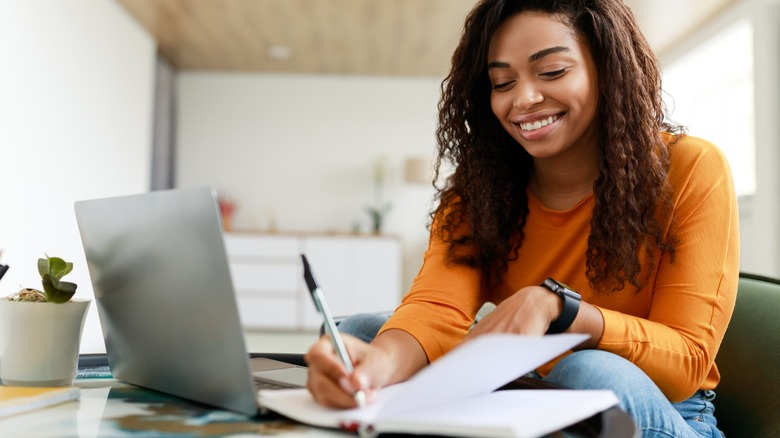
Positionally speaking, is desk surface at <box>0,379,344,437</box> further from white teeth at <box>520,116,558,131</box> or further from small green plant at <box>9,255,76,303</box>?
white teeth at <box>520,116,558,131</box>

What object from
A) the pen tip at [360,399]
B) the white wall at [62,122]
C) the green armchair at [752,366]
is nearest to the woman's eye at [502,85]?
the green armchair at [752,366]

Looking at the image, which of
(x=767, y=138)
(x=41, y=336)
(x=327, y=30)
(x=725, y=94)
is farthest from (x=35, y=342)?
(x=725, y=94)

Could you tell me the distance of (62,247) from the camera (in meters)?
3.79

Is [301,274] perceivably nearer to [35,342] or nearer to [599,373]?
[35,342]

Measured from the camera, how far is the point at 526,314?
83cm

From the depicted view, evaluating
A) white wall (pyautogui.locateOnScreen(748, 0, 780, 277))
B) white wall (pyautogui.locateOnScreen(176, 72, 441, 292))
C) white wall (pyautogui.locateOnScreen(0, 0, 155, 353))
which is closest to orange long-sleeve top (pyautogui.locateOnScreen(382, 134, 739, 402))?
white wall (pyautogui.locateOnScreen(0, 0, 155, 353))

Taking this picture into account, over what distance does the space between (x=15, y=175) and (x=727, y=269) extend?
332cm

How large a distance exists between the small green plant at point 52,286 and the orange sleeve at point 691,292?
68 cm

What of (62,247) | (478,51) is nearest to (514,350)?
(478,51)

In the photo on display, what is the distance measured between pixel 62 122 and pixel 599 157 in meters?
3.50

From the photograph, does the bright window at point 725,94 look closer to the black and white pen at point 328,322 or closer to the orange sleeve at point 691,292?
the orange sleeve at point 691,292

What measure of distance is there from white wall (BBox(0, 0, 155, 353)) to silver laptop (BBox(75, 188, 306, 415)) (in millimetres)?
2606

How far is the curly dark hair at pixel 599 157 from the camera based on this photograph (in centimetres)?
105

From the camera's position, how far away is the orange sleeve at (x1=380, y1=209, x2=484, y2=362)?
98cm
